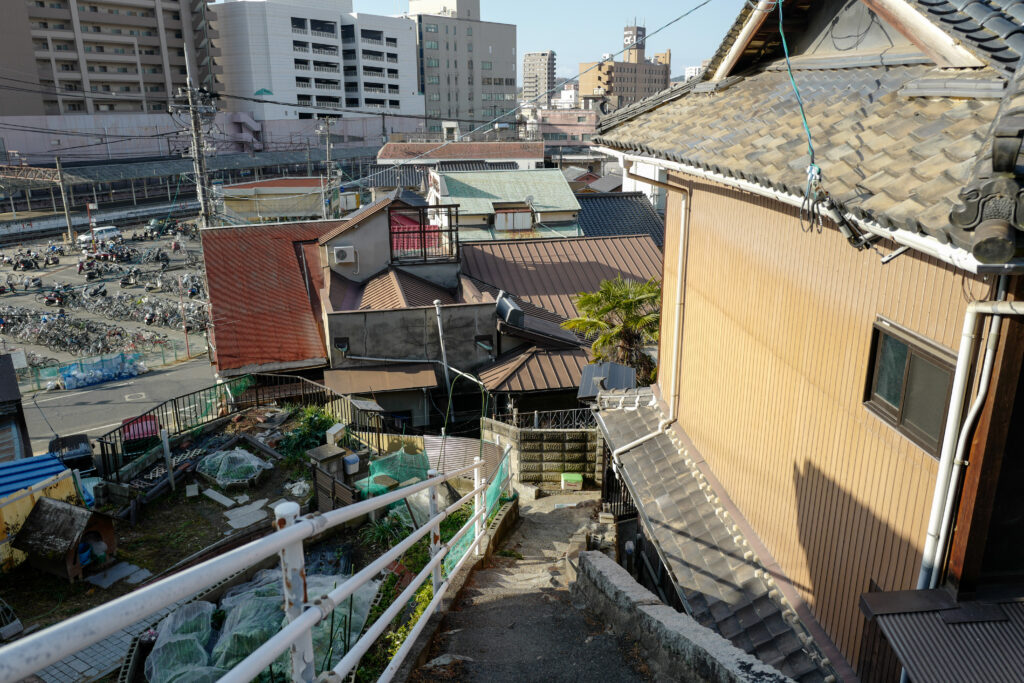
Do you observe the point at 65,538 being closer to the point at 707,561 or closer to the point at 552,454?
the point at 707,561

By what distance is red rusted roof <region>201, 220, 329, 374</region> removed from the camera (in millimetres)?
18578

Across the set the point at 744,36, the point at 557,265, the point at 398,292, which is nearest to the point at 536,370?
the point at 398,292

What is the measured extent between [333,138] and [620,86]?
7353 centimetres

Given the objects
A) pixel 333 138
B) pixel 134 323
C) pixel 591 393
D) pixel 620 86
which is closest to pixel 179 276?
pixel 134 323

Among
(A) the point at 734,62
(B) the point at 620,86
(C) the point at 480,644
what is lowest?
(C) the point at 480,644

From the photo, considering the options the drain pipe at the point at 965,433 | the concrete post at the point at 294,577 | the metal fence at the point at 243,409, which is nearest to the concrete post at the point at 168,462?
the metal fence at the point at 243,409

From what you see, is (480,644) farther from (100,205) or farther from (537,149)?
(100,205)

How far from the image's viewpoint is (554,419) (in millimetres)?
16875

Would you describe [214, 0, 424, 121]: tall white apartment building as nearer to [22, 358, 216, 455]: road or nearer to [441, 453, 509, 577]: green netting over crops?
[22, 358, 216, 455]: road

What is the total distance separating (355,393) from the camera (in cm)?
1731

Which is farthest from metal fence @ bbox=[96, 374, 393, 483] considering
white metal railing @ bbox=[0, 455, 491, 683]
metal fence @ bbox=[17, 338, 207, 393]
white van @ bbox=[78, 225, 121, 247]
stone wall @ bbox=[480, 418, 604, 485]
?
white van @ bbox=[78, 225, 121, 247]

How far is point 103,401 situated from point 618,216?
2213 cm

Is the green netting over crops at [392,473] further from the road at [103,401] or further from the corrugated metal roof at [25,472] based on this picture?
the road at [103,401]

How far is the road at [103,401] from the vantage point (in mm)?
23953
